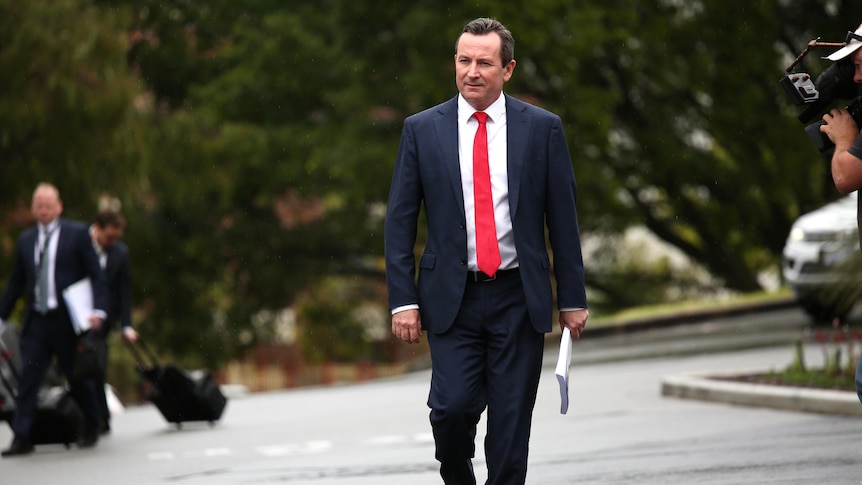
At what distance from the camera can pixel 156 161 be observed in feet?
83.5

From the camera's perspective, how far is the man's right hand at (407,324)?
250 inches

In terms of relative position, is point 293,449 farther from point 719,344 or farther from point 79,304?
point 719,344

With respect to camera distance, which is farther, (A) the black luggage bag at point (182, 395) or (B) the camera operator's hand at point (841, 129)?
(A) the black luggage bag at point (182, 395)

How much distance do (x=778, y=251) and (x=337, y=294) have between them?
46.0 feet

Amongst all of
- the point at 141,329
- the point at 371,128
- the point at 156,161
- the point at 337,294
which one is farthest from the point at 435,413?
the point at 337,294

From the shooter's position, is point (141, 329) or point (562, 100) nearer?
point (562, 100)

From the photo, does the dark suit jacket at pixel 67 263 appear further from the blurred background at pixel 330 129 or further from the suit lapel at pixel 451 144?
the blurred background at pixel 330 129

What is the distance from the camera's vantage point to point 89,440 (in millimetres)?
12828

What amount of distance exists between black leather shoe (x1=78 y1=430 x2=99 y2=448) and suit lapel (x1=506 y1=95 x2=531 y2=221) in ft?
23.4

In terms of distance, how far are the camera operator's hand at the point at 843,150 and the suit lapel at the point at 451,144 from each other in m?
1.33

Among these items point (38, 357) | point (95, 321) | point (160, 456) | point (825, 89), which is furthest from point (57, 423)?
point (825, 89)

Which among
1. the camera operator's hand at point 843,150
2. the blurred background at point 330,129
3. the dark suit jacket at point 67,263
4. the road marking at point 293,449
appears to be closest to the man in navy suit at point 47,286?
Answer: the dark suit jacket at point 67,263

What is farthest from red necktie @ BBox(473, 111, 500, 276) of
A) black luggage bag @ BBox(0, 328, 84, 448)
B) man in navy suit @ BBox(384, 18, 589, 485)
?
black luggage bag @ BBox(0, 328, 84, 448)

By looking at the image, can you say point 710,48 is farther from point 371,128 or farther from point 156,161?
point 156,161
